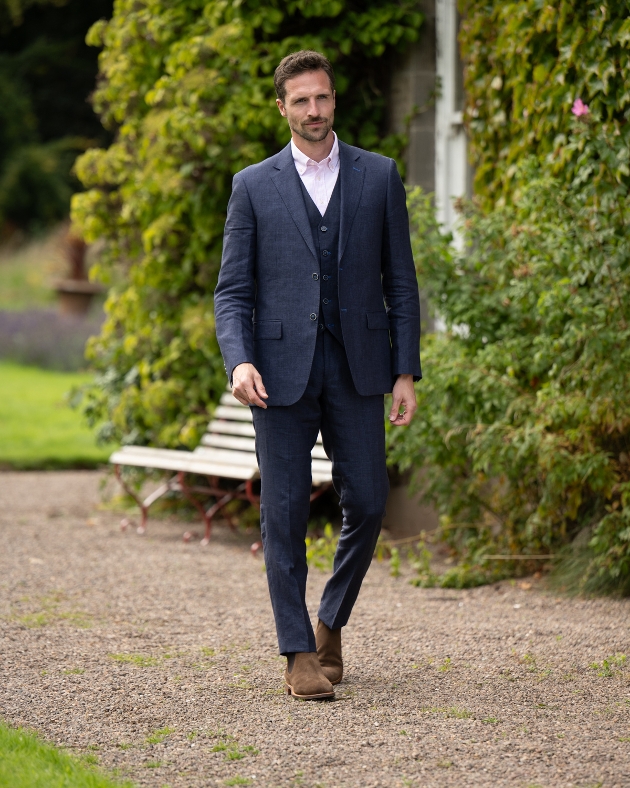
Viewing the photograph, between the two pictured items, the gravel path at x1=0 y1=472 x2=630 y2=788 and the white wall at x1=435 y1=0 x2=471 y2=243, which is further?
the white wall at x1=435 y1=0 x2=471 y2=243

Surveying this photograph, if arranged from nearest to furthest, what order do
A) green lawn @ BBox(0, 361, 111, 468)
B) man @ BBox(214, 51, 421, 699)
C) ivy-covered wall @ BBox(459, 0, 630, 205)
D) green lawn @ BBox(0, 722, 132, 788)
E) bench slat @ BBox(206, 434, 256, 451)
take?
green lawn @ BBox(0, 722, 132, 788)
man @ BBox(214, 51, 421, 699)
ivy-covered wall @ BBox(459, 0, 630, 205)
bench slat @ BBox(206, 434, 256, 451)
green lawn @ BBox(0, 361, 111, 468)

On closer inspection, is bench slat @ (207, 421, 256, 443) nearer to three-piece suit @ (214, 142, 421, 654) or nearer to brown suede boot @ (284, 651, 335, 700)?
three-piece suit @ (214, 142, 421, 654)

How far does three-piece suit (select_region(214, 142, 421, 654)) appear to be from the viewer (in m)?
3.59

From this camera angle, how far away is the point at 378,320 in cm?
369

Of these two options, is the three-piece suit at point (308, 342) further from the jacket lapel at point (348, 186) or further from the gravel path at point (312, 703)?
the gravel path at point (312, 703)

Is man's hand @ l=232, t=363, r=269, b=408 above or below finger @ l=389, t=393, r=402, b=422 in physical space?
above

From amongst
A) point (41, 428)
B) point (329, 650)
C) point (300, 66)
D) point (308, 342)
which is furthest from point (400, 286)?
point (41, 428)

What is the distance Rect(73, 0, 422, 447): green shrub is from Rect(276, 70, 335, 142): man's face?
3318mm

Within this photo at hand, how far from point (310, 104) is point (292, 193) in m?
0.28

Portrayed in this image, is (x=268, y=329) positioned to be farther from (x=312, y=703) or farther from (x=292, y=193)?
(x=312, y=703)

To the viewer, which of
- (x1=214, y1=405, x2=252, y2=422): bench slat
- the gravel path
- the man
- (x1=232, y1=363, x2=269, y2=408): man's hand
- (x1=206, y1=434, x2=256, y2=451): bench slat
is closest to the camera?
the gravel path

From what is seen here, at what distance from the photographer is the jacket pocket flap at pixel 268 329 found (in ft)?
11.8

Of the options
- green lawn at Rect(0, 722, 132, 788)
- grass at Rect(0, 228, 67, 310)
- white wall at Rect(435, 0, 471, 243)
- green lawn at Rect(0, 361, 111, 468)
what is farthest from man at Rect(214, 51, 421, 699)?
grass at Rect(0, 228, 67, 310)

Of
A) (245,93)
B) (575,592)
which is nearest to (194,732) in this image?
(575,592)
